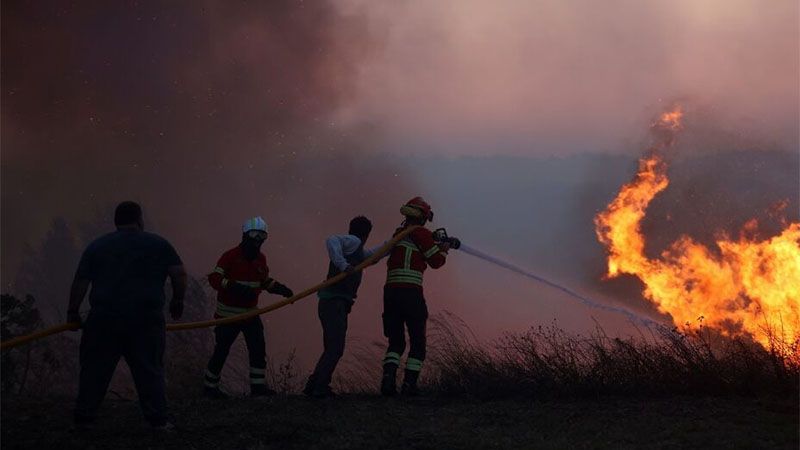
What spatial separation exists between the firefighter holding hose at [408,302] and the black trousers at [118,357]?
2.77 metres

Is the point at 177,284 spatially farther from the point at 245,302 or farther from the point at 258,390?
the point at 258,390

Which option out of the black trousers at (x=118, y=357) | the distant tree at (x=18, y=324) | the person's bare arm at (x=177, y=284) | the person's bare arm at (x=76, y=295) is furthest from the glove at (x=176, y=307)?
the distant tree at (x=18, y=324)

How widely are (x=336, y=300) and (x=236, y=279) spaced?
1.12 meters

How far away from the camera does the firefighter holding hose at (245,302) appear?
9180mm

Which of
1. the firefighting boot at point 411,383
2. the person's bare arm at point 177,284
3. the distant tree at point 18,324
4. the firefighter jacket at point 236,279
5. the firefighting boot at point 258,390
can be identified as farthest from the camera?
the distant tree at point 18,324

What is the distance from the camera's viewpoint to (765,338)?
328 inches

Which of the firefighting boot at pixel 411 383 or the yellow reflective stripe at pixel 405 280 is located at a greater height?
the yellow reflective stripe at pixel 405 280

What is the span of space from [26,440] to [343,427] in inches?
103

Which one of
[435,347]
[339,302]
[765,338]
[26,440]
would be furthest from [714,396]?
[26,440]

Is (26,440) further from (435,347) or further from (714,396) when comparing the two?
(714,396)

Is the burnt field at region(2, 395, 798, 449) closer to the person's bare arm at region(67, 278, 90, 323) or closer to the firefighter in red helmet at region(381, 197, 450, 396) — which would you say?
the firefighter in red helmet at region(381, 197, 450, 396)

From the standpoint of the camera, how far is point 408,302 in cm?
910

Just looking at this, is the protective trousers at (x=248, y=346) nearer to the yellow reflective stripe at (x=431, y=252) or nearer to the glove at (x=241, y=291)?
the glove at (x=241, y=291)

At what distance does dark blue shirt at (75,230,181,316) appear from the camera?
6922 mm
